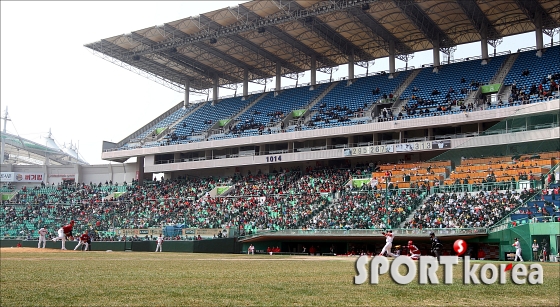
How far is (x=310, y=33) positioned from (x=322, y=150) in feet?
38.4

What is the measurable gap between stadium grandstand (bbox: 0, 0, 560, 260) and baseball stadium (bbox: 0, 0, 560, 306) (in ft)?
0.58

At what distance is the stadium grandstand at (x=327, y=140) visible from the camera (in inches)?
1459

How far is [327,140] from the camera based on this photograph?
5691 cm

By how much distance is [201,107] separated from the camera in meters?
72.5

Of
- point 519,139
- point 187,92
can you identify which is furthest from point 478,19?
point 187,92

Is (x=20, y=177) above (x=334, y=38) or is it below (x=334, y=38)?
below

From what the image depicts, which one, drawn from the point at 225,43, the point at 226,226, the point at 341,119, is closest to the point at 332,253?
the point at 226,226

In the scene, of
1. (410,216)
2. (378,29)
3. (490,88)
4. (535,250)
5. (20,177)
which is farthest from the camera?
(20,177)

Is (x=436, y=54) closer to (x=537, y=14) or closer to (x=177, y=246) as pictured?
(x=537, y=14)

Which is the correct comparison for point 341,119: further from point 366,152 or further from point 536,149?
point 536,149

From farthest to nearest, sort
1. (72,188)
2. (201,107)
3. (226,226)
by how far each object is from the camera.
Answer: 1. (201,107)
2. (72,188)
3. (226,226)

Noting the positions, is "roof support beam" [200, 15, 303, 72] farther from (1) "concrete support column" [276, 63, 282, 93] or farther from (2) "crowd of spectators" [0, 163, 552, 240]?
(2) "crowd of spectators" [0, 163, 552, 240]

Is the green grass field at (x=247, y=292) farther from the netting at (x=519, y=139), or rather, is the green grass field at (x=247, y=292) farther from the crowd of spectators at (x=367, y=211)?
the crowd of spectators at (x=367, y=211)

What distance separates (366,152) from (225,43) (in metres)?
19.0
